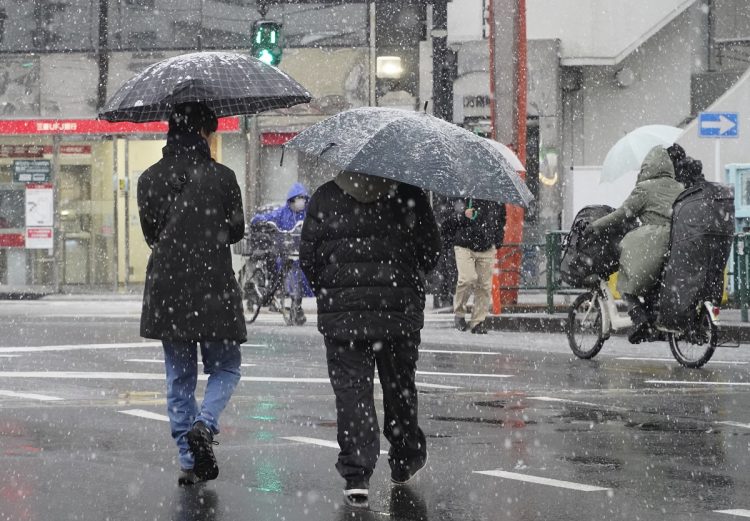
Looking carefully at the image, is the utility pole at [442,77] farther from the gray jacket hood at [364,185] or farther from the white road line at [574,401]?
the gray jacket hood at [364,185]

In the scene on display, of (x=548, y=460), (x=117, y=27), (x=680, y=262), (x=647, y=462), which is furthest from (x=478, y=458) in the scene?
(x=117, y=27)

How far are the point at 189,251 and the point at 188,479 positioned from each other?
1.10 metres

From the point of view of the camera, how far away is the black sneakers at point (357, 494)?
6957 millimetres

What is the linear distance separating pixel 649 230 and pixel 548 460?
624 centimetres

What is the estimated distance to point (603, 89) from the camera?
33000 mm

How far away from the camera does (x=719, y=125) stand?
22359 millimetres

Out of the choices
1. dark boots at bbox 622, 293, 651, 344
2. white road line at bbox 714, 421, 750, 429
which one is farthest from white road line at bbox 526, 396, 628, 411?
dark boots at bbox 622, 293, 651, 344

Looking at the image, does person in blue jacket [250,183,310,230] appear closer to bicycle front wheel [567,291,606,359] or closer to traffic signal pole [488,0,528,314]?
traffic signal pole [488,0,528,314]

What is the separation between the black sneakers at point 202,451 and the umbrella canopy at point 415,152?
1422 millimetres

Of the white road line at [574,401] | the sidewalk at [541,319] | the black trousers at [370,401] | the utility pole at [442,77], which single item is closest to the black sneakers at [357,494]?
the black trousers at [370,401]

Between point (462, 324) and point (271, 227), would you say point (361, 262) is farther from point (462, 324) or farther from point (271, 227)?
point (271, 227)

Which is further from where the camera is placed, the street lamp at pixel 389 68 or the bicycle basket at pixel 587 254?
the street lamp at pixel 389 68

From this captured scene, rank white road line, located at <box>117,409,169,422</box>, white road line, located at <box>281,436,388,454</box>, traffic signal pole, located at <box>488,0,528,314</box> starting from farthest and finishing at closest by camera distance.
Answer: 1. traffic signal pole, located at <box>488,0,528,314</box>
2. white road line, located at <box>117,409,169,422</box>
3. white road line, located at <box>281,436,388,454</box>

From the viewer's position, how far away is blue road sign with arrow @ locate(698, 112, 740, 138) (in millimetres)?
22172
